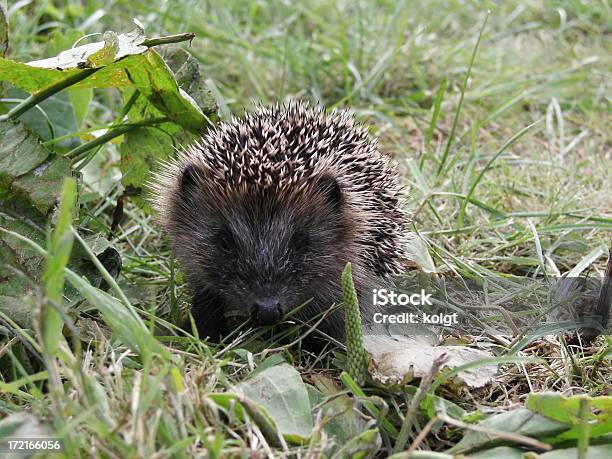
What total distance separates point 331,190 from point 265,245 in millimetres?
562

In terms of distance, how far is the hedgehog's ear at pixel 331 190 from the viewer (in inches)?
160

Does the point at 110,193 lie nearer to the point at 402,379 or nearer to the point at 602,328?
the point at 402,379

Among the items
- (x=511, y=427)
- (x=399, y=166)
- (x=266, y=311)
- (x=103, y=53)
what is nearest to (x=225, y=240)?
(x=266, y=311)

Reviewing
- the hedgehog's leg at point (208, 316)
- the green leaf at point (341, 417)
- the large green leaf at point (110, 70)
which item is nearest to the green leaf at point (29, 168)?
the large green leaf at point (110, 70)

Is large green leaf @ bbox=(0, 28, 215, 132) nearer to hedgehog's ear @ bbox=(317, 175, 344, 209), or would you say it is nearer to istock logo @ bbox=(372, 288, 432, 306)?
hedgehog's ear @ bbox=(317, 175, 344, 209)

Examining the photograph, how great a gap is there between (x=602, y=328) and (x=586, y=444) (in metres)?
1.32

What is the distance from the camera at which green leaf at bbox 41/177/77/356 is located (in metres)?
2.26

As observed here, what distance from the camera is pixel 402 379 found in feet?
9.95

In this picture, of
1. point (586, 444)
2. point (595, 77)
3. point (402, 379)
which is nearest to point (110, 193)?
point (402, 379)

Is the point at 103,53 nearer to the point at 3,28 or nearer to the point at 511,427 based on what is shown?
the point at 3,28
